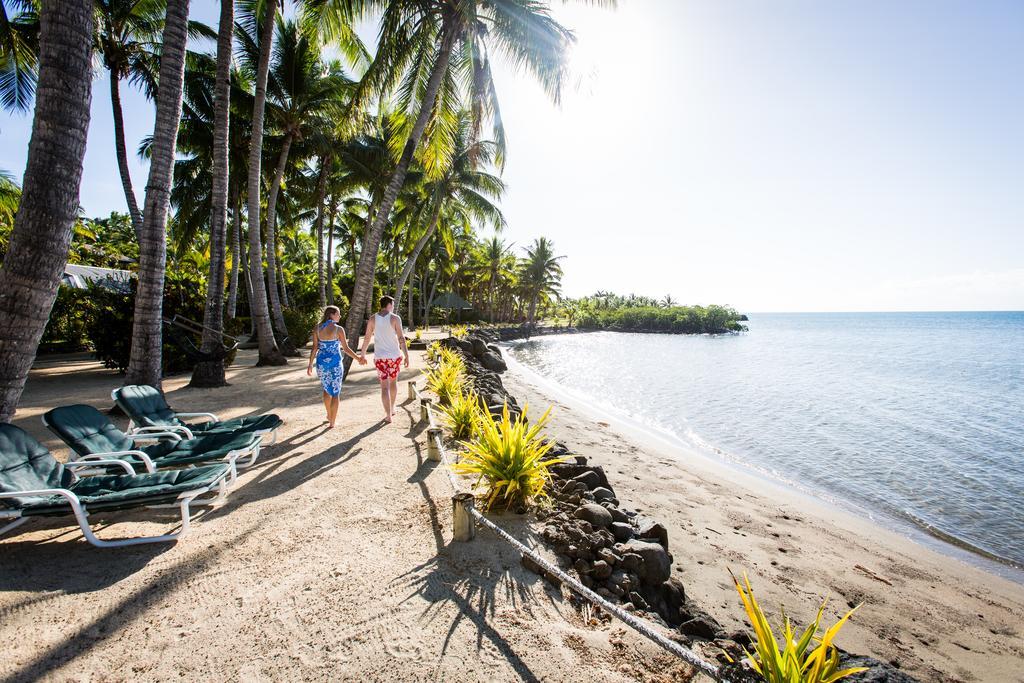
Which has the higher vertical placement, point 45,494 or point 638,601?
point 45,494

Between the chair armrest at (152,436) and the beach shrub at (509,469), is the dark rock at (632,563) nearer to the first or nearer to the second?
the beach shrub at (509,469)

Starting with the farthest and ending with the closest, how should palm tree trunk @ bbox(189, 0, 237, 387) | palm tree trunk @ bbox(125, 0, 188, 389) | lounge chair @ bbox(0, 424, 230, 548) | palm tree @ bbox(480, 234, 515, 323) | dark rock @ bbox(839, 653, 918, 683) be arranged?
1. palm tree @ bbox(480, 234, 515, 323)
2. palm tree trunk @ bbox(189, 0, 237, 387)
3. palm tree trunk @ bbox(125, 0, 188, 389)
4. lounge chair @ bbox(0, 424, 230, 548)
5. dark rock @ bbox(839, 653, 918, 683)

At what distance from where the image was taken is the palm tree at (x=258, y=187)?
9.78 m

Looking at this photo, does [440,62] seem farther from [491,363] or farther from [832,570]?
[832,570]

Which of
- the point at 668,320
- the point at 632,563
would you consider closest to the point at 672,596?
the point at 632,563

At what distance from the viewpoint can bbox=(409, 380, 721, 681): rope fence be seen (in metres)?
1.83

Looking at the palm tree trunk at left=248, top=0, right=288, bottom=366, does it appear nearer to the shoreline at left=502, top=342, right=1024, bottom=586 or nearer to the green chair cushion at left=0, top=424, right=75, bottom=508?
the green chair cushion at left=0, top=424, right=75, bottom=508

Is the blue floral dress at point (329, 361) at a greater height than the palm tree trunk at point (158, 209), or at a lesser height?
lesser

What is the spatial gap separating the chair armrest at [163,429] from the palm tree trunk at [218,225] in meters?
4.65

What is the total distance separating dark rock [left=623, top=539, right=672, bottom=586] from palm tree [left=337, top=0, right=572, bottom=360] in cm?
807

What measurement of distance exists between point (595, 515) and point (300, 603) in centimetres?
232

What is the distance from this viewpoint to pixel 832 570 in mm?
4281

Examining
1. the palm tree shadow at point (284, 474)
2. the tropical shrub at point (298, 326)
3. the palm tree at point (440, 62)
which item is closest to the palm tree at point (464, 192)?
the tropical shrub at point (298, 326)

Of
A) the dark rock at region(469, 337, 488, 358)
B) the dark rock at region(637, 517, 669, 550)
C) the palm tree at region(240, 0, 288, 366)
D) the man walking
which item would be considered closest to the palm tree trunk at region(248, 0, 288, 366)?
the palm tree at region(240, 0, 288, 366)
